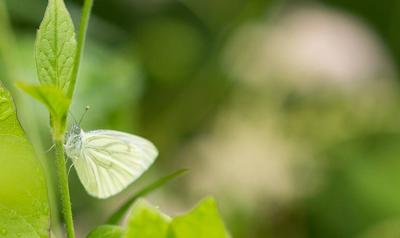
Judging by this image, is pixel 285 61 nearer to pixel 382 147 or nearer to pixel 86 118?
pixel 382 147

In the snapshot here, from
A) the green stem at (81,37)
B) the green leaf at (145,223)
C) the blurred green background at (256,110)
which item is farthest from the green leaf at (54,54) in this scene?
the blurred green background at (256,110)

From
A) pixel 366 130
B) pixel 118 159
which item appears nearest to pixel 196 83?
pixel 366 130

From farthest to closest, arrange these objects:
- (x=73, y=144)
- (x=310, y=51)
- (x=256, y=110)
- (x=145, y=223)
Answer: (x=310, y=51), (x=256, y=110), (x=73, y=144), (x=145, y=223)

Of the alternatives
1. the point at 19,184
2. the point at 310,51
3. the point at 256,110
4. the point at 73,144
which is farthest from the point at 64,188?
the point at 310,51

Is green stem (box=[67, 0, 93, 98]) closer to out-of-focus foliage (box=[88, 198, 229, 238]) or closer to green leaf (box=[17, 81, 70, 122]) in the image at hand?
green leaf (box=[17, 81, 70, 122])

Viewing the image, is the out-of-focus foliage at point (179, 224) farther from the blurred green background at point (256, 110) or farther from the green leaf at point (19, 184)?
the blurred green background at point (256, 110)

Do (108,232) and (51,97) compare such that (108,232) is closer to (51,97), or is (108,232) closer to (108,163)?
(51,97)

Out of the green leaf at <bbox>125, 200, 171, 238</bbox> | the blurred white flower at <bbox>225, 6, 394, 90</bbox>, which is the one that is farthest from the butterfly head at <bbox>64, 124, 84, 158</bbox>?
the blurred white flower at <bbox>225, 6, 394, 90</bbox>
